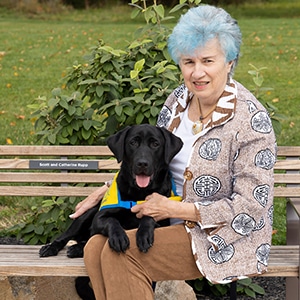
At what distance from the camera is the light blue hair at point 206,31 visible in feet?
11.5

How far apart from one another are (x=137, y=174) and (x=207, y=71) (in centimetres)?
57

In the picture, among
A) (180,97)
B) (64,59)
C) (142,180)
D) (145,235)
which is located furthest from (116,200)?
(64,59)

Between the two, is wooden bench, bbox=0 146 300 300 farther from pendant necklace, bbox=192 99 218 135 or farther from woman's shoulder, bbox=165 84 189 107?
pendant necklace, bbox=192 99 218 135

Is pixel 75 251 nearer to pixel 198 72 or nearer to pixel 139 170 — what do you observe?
pixel 139 170

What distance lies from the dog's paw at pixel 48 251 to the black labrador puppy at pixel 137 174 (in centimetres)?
40

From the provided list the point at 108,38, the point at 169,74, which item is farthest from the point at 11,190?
the point at 108,38

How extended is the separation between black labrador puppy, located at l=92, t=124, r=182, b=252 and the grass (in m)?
1.81

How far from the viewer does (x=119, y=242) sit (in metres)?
3.37

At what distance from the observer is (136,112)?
4.60 metres

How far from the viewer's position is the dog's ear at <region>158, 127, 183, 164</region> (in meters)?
3.58

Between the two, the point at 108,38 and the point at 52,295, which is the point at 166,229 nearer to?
the point at 52,295

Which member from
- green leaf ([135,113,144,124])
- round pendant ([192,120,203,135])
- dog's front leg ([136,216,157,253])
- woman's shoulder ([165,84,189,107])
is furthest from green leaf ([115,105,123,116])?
dog's front leg ([136,216,157,253])

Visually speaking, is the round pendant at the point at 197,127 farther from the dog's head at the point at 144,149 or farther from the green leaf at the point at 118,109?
the green leaf at the point at 118,109

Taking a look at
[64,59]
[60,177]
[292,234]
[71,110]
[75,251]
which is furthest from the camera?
[64,59]
